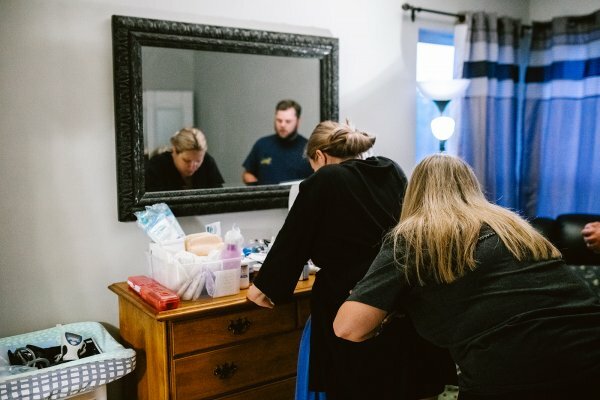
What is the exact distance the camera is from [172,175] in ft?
7.95

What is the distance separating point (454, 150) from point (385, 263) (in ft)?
7.31

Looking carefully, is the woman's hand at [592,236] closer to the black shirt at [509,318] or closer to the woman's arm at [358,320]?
the black shirt at [509,318]

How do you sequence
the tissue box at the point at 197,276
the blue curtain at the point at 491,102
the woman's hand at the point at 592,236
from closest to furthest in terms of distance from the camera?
the tissue box at the point at 197,276, the woman's hand at the point at 592,236, the blue curtain at the point at 491,102

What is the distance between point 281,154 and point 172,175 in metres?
0.59

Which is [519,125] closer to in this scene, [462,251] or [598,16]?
[598,16]

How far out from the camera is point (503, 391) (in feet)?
4.26

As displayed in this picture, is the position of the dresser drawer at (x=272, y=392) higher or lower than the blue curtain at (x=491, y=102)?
lower

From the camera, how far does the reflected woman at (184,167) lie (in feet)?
7.80

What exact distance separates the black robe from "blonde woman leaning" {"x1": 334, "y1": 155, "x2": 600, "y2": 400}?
0.39 m

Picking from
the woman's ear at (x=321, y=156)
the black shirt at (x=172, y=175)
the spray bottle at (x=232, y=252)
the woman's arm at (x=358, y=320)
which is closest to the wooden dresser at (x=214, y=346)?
the spray bottle at (x=232, y=252)

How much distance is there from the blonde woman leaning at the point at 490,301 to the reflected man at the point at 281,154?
137 cm

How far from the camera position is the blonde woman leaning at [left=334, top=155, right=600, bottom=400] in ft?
4.11

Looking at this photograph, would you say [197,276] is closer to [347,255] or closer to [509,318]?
[347,255]

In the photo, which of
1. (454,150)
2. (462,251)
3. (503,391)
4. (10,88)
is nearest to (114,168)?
(10,88)
